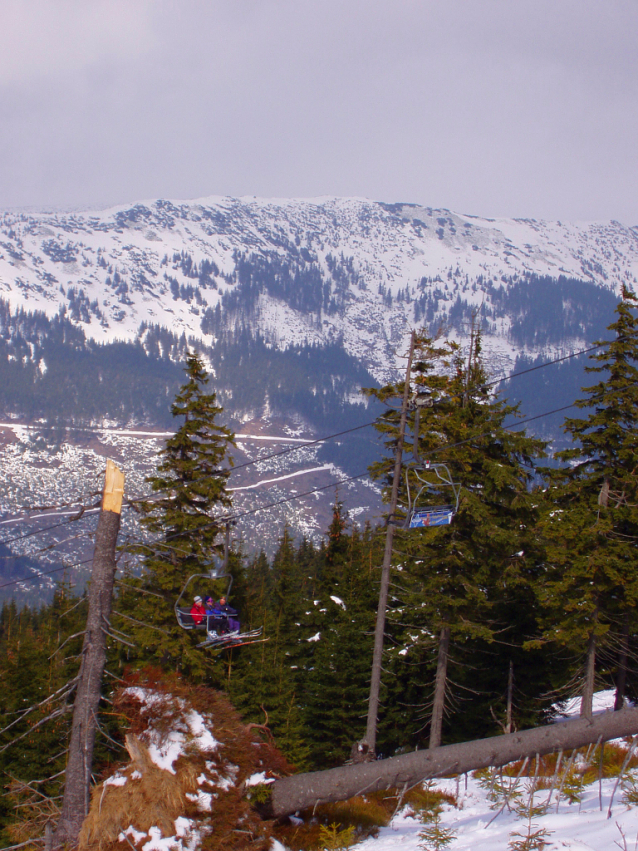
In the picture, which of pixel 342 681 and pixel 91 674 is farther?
pixel 342 681

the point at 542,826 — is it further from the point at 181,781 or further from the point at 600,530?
the point at 600,530

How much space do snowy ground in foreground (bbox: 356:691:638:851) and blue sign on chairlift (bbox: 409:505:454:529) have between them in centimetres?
552

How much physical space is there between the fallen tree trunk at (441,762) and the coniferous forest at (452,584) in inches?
213

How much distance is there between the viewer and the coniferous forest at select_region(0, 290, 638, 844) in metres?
20.4

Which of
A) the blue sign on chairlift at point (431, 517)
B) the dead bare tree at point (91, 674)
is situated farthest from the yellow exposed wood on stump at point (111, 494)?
the blue sign on chairlift at point (431, 517)

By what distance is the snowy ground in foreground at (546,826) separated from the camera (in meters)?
7.17

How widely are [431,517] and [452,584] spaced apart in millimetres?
7464

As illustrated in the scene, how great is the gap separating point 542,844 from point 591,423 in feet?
52.4

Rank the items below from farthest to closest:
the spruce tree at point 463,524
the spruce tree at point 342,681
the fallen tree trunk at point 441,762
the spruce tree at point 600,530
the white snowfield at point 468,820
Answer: the spruce tree at point 342,681 → the spruce tree at point 463,524 → the spruce tree at point 600,530 → the fallen tree trunk at point 441,762 → the white snowfield at point 468,820

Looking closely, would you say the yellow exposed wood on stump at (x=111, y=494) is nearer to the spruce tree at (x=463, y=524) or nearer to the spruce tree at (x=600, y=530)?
the spruce tree at (x=463, y=524)

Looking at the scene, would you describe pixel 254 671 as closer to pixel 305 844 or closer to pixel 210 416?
pixel 210 416

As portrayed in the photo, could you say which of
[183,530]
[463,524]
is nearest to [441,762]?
[463,524]

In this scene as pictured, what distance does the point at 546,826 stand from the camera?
320 inches

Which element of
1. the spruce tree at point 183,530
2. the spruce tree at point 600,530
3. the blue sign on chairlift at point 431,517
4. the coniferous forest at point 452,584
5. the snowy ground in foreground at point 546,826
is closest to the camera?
A: the snowy ground in foreground at point 546,826
